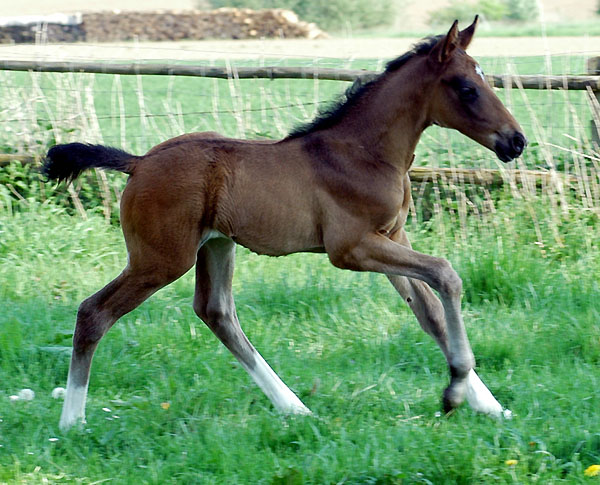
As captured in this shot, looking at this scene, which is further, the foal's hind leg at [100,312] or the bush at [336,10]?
the bush at [336,10]

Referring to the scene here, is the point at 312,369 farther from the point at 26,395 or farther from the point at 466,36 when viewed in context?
the point at 466,36

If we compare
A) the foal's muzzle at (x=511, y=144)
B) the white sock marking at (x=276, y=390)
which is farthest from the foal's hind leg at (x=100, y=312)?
the foal's muzzle at (x=511, y=144)

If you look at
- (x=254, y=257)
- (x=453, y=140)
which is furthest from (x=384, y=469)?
(x=453, y=140)

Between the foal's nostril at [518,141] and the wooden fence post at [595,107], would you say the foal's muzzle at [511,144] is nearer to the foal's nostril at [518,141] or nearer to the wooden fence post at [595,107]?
the foal's nostril at [518,141]

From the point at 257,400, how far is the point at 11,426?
4.06 feet

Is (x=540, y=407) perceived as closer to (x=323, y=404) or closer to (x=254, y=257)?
(x=323, y=404)

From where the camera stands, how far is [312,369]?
5.04 metres

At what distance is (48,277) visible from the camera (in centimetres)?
652

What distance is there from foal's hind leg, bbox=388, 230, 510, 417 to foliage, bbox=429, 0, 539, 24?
4512 cm

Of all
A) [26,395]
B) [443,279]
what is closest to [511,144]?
[443,279]

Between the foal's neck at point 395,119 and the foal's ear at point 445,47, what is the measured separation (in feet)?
0.33

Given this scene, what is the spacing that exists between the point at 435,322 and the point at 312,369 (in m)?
0.84

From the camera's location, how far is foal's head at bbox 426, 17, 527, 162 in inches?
166

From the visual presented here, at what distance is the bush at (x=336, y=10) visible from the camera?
4366cm
